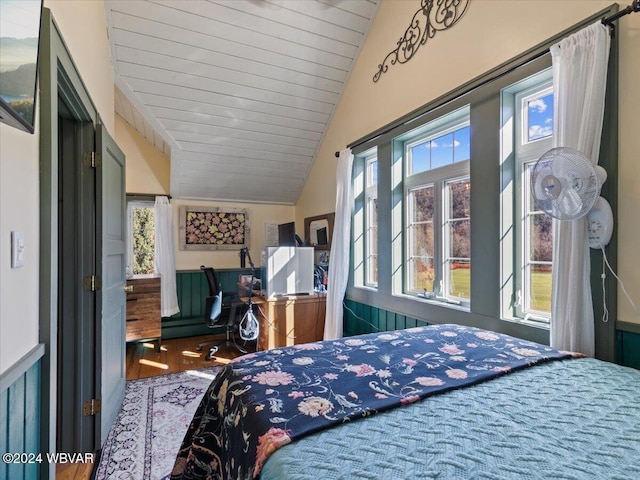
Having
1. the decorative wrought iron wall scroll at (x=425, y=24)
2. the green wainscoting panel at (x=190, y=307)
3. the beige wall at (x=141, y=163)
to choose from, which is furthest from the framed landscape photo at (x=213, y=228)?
the decorative wrought iron wall scroll at (x=425, y=24)

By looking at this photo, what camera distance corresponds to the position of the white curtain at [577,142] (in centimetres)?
129

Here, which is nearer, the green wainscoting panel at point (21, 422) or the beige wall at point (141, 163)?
the green wainscoting panel at point (21, 422)

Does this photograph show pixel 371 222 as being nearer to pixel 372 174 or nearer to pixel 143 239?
pixel 372 174

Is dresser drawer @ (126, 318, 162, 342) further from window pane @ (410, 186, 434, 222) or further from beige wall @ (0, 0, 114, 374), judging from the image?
window pane @ (410, 186, 434, 222)

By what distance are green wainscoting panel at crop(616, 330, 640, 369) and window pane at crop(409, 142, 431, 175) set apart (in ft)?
4.96

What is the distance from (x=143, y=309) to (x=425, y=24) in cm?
394

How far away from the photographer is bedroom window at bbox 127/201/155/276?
4.42 metres

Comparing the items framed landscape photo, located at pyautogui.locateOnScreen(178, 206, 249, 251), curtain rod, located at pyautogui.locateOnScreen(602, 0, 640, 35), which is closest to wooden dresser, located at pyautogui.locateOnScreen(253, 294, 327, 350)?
framed landscape photo, located at pyautogui.locateOnScreen(178, 206, 249, 251)

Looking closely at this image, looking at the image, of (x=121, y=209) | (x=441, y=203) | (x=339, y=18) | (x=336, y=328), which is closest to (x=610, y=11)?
(x=441, y=203)

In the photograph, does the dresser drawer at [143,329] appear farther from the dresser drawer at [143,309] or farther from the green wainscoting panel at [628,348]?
the green wainscoting panel at [628,348]

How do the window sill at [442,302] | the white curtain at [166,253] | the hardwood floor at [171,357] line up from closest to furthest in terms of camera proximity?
1. the window sill at [442,302]
2. the hardwood floor at [171,357]
3. the white curtain at [166,253]

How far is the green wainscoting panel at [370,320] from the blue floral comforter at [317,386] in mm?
1075

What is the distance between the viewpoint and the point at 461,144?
217cm

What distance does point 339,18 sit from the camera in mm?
2816
